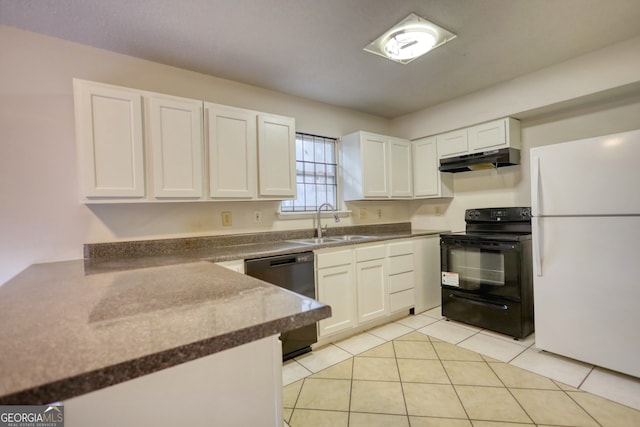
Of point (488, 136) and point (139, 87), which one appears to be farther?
point (488, 136)

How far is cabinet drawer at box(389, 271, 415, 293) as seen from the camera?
296cm

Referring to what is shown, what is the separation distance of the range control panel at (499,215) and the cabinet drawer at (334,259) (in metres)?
1.48

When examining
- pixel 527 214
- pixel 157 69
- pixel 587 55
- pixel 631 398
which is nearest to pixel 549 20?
pixel 587 55

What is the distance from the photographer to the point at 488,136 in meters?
3.03

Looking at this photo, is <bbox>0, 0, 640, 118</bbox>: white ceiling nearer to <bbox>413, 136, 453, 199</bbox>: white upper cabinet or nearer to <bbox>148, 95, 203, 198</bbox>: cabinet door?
<bbox>148, 95, 203, 198</bbox>: cabinet door

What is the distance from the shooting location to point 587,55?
94.0 inches

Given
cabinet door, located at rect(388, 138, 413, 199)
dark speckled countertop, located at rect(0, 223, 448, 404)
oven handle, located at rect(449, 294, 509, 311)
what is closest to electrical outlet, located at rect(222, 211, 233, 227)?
dark speckled countertop, located at rect(0, 223, 448, 404)

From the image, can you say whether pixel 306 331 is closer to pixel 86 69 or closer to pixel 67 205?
pixel 67 205

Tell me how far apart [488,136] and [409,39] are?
1.53 metres

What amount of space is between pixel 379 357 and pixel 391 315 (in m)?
0.75

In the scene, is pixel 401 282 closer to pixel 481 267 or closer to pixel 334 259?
pixel 481 267

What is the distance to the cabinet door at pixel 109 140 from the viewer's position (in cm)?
182

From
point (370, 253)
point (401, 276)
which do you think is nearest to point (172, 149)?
point (370, 253)

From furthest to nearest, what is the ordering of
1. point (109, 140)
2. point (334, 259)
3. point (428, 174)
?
point (428, 174) → point (334, 259) → point (109, 140)
